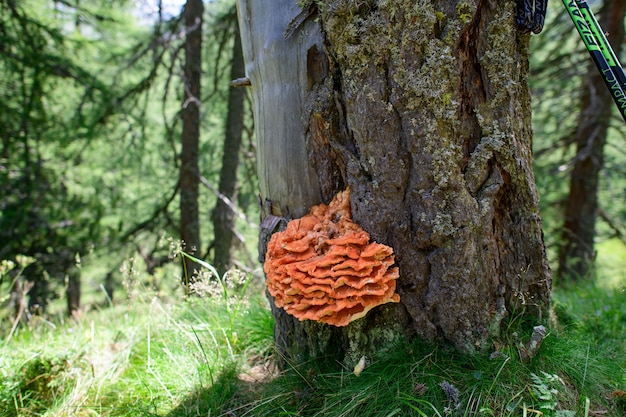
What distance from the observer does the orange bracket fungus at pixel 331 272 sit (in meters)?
1.78

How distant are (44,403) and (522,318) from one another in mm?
2773

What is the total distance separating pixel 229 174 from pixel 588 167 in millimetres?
5481

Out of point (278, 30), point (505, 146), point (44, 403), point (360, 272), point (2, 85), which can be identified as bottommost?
point (44, 403)

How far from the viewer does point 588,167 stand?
6188 millimetres

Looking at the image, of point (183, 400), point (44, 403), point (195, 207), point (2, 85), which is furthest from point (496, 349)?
point (2, 85)

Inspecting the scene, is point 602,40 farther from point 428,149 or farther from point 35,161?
point 35,161

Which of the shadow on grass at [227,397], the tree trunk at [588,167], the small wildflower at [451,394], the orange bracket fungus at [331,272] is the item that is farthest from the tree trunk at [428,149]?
the tree trunk at [588,167]

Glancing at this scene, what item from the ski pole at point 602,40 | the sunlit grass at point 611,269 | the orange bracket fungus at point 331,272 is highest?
the ski pole at point 602,40

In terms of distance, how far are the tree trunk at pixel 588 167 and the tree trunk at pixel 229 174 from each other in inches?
189

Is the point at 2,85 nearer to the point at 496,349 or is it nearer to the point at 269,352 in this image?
the point at 269,352

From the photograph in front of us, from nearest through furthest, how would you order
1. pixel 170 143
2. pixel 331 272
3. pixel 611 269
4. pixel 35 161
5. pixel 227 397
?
pixel 331 272, pixel 227 397, pixel 170 143, pixel 35 161, pixel 611 269

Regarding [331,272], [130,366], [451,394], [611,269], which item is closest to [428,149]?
[331,272]

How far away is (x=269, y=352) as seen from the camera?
2.67 metres

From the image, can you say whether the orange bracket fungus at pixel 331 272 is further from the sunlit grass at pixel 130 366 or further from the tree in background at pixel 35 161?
the tree in background at pixel 35 161
